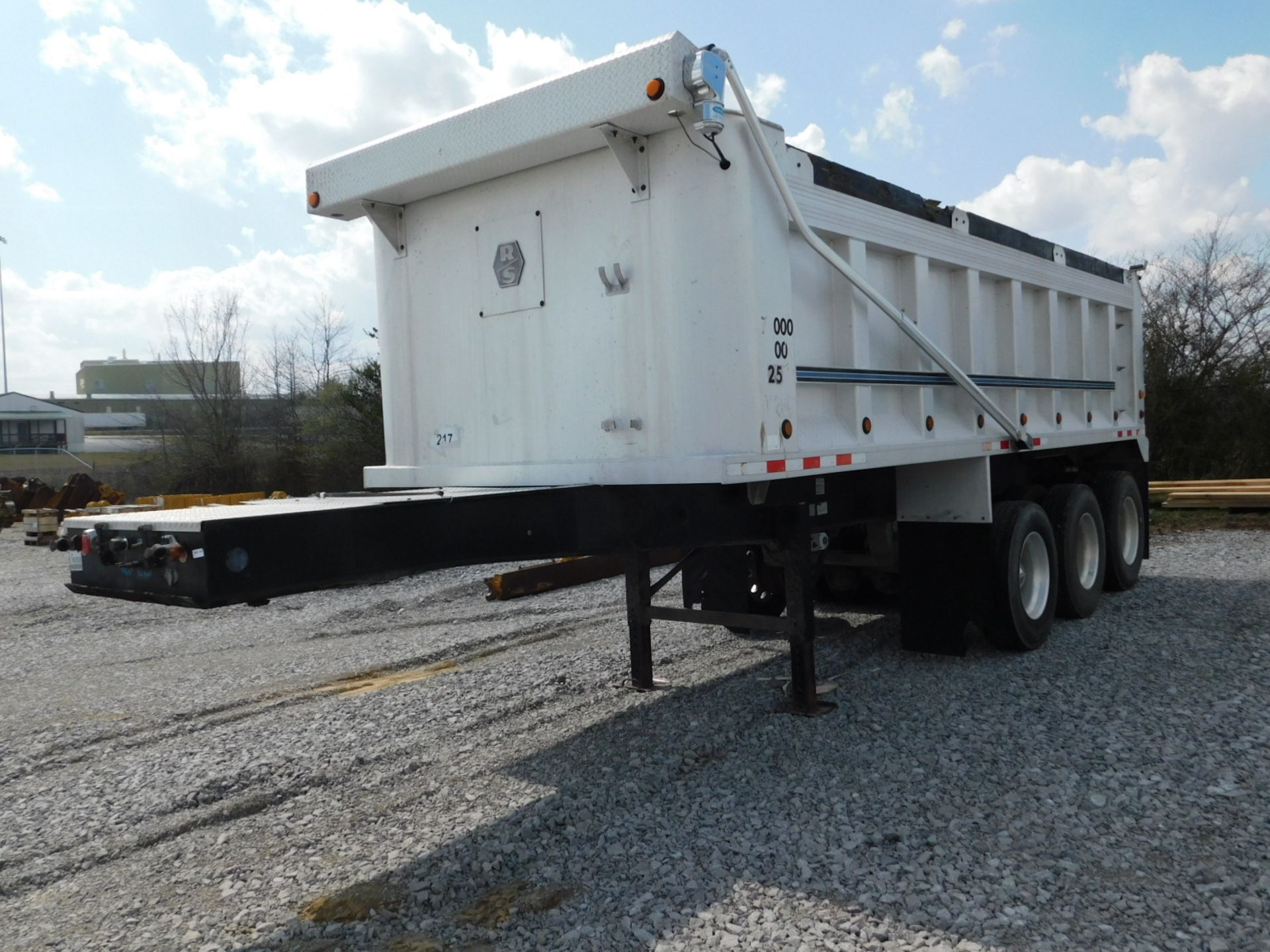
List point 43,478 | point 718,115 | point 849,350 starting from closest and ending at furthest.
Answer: point 718,115 → point 849,350 → point 43,478

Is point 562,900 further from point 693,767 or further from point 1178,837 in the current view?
point 1178,837

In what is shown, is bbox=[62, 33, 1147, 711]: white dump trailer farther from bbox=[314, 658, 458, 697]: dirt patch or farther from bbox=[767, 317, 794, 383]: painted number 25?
bbox=[314, 658, 458, 697]: dirt patch

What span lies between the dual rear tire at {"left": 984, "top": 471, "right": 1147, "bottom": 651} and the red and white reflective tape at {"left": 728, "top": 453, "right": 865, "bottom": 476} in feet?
6.77

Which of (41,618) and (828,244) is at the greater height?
(828,244)

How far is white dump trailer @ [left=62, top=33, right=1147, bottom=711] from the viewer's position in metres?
4.16

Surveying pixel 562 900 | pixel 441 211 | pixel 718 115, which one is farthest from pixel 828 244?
pixel 562 900

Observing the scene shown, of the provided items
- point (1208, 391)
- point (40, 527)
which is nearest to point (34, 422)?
point (40, 527)

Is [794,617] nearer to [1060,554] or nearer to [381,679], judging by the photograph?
[381,679]

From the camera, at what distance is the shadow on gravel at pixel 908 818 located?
3.37 metres

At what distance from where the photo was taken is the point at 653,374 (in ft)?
15.2

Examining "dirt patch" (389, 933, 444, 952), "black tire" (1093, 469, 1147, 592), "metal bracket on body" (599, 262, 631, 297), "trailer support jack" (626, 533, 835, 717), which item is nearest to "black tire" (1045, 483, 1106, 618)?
"black tire" (1093, 469, 1147, 592)

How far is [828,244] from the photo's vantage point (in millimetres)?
5387

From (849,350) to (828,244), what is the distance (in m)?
0.57

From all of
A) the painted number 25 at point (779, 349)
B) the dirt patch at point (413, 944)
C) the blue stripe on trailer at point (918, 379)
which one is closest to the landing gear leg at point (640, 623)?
the blue stripe on trailer at point (918, 379)
